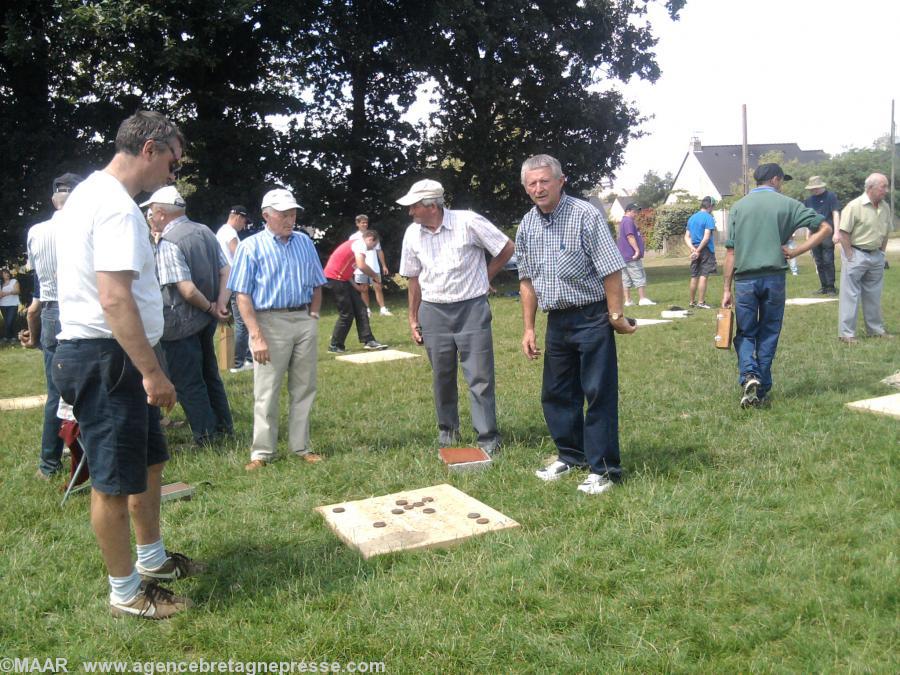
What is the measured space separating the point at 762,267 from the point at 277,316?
3915 mm

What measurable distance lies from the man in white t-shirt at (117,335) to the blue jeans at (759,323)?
16.0 feet

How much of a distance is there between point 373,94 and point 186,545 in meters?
20.2

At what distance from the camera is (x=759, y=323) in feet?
22.2

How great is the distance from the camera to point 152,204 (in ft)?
20.1

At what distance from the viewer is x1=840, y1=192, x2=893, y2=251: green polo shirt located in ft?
31.2

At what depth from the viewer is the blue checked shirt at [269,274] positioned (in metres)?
5.46

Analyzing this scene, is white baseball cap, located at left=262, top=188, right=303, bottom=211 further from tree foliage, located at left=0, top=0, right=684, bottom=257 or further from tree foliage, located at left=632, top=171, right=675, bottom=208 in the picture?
tree foliage, located at left=632, top=171, right=675, bottom=208

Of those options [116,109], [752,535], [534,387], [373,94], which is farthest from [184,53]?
[752,535]

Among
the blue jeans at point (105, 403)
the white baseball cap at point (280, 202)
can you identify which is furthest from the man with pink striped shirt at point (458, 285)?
the blue jeans at point (105, 403)

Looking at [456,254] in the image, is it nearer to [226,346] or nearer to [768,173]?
[768,173]

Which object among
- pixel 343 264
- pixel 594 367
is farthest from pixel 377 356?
pixel 594 367

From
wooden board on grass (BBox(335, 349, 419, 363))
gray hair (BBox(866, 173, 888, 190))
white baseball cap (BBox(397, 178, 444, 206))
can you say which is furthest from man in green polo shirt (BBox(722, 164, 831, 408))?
wooden board on grass (BBox(335, 349, 419, 363))

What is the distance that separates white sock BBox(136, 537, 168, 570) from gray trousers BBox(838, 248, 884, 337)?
8.46m

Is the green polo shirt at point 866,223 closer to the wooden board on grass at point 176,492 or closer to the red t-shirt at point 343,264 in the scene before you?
the red t-shirt at point 343,264
